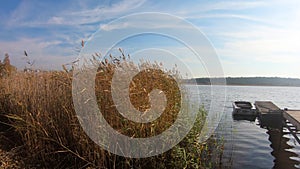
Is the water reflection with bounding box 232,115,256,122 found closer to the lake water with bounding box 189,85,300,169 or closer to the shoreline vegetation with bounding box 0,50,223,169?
the lake water with bounding box 189,85,300,169

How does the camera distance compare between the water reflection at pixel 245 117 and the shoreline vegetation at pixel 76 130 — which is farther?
the water reflection at pixel 245 117

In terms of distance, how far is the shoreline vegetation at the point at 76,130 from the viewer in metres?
3.86

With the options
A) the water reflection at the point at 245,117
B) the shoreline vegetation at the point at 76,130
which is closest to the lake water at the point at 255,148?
the shoreline vegetation at the point at 76,130

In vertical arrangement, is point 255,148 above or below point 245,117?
below

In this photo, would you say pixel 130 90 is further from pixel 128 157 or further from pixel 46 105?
pixel 46 105

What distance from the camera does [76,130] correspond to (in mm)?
3996

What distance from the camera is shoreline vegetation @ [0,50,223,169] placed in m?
3.86

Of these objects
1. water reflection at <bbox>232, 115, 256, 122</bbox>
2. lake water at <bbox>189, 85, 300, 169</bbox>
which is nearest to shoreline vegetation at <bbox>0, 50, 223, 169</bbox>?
lake water at <bbox>189, 85, 300, 169</bbox>

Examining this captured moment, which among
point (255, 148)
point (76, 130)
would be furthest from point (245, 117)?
point (76, 130)

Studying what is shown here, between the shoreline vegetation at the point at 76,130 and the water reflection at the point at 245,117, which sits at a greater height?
the shoreline vegetation at the point at 76,130

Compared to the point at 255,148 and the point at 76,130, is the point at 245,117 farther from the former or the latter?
the point at 76,130

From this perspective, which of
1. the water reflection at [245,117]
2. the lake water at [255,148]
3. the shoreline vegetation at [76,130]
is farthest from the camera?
the water reflection at [245,117]

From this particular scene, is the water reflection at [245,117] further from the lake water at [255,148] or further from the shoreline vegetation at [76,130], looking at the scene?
the shoreline vegetation at [76,130]

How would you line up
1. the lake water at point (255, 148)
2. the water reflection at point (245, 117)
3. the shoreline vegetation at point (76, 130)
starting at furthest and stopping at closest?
the water reflection at point (245, 117)
the lake water at point (255, 148)
the shoreline vegetation at point (76, 130)
